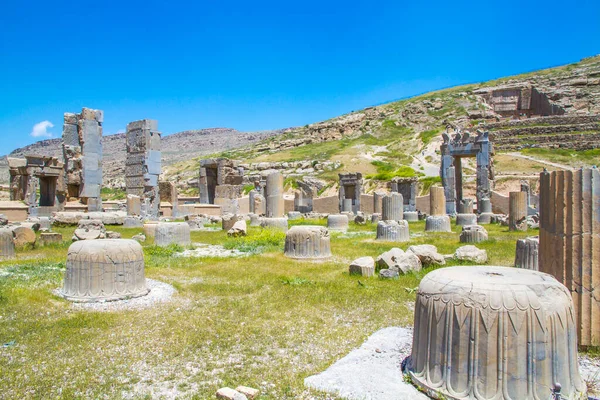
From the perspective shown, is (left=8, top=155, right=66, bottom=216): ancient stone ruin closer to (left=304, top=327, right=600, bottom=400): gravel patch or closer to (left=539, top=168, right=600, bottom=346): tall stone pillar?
(left=304, top=327, right=600, bottom=400): gravel patch

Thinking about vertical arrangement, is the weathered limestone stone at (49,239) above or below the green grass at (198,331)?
above

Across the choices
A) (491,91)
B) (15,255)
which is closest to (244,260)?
(15,255)

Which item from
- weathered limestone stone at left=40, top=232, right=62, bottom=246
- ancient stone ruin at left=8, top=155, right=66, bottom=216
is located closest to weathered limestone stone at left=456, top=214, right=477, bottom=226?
weathered limestone stone at left=40, top=232, right=62, bottom=246

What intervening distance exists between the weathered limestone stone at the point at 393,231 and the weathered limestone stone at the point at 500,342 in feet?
34.3

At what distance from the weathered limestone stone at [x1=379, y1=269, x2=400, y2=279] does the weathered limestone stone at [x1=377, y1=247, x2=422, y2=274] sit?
0.09 m

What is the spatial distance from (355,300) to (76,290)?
429 centimetres

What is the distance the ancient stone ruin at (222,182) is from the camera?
27108 millimetres

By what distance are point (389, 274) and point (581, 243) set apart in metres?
4.14

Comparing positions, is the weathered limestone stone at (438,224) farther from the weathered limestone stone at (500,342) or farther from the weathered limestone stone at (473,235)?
the weathered limestone stone at (500,342)

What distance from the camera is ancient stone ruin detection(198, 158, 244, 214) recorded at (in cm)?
2711

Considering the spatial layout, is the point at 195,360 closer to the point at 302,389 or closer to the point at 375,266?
the point at 302,389

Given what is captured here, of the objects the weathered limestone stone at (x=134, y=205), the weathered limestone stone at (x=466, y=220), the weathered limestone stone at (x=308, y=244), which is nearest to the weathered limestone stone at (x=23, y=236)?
the weathered limestone stone at (x=308, y=244)

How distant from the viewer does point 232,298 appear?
696cm

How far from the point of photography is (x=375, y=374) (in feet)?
13.2
